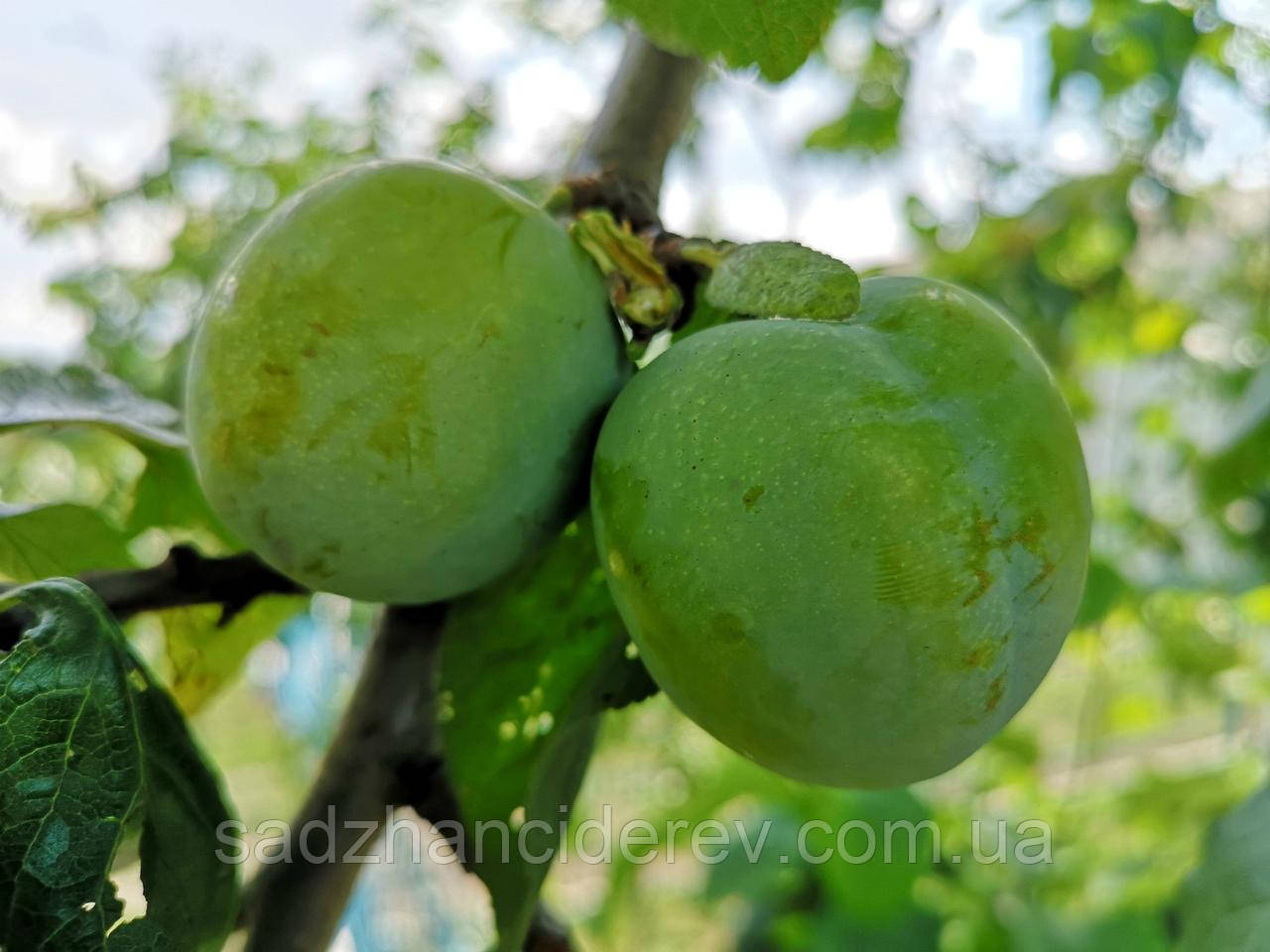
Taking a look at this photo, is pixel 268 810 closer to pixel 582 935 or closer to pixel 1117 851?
pixel 582 935

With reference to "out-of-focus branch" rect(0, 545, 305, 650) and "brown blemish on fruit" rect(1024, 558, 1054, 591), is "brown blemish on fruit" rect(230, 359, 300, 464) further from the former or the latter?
"brown blemish on fruit" rect(1024, 558, 1054, 591)

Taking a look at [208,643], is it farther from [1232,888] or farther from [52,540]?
[1232,888]

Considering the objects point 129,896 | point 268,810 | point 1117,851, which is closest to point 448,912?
point 268,810

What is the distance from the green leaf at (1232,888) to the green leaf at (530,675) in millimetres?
413

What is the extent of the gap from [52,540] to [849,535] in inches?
18.6

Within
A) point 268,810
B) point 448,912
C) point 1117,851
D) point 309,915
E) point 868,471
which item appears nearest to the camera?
point 868,471

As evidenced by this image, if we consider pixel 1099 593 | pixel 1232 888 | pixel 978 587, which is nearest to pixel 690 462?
pixel 978 587

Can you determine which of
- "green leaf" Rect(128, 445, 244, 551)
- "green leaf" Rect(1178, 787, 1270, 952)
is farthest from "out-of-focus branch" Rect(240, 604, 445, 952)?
"green leaf" Rect(1178, 787, 1270, 952)

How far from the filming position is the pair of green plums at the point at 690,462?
461 millimetres

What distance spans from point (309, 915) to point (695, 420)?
14.9 inches

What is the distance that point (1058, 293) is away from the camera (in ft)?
5.63

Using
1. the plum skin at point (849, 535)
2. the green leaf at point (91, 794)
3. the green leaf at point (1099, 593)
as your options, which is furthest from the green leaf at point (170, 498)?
the green leaf at point (1099, 593)

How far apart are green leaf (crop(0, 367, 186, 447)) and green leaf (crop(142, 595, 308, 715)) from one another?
122 millimetres

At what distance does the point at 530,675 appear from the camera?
63 cm
